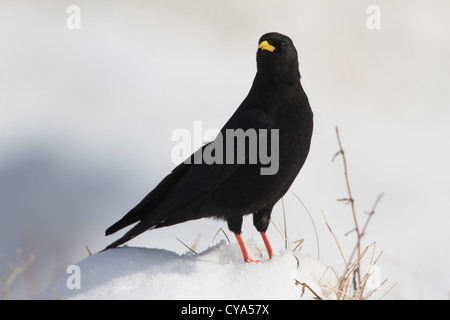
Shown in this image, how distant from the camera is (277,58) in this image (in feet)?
14.8

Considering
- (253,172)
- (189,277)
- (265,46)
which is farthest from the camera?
(265,46)

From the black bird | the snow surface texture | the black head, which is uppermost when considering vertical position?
the black head

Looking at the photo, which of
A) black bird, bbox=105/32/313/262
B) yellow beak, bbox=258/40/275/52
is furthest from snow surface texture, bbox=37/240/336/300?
yellow beak, bbox=258/40/275/52

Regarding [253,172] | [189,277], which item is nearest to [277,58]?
[253,172]

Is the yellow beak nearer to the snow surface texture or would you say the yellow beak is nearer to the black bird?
the black bird

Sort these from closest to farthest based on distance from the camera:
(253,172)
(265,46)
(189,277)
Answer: (189,277) < (253,172) < (265,46)

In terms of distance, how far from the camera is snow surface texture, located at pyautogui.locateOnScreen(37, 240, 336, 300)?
367cm

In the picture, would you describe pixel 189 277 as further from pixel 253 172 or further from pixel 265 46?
pixel 265 46

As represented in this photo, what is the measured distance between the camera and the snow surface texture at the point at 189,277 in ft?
12.0

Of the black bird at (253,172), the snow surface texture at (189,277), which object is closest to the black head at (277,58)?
the black bird at (253,172)

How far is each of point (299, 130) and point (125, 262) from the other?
1291mm

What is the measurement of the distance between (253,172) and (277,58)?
29.4 inches
